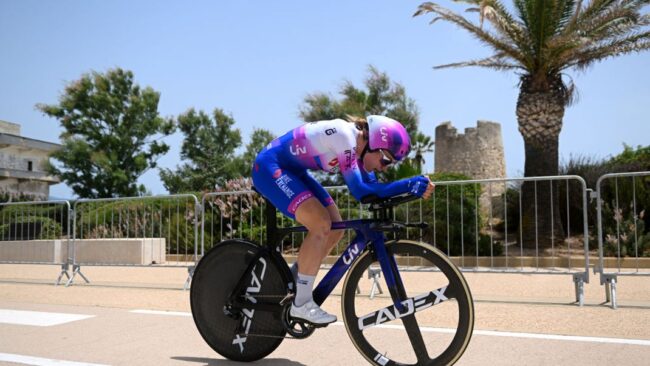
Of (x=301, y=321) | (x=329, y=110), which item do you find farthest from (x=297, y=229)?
(x=329, y=110)

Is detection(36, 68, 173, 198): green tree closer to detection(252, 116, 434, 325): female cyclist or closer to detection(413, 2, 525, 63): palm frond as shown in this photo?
detection(413, 2, 525, 63): palm frond

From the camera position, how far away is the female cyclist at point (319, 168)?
3.69 m

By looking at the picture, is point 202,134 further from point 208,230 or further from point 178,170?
point 208,230

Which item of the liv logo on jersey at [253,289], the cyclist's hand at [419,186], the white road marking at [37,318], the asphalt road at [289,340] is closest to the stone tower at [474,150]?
the asphalt road at [289,340]

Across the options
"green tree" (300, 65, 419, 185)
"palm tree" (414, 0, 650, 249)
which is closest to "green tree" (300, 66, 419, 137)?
"green tree" (300, 65, 419, 185)

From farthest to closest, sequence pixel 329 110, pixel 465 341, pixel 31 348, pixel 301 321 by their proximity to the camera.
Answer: pixel 329 110 → pixel 31 348 → pixel 301 321 → pixel 465 341

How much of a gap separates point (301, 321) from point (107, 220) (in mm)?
11596

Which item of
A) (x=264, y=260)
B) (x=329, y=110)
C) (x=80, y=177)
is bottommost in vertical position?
(x=264, y=260)

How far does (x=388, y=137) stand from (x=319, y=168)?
53cm

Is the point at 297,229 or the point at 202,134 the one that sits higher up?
the point at 202,134

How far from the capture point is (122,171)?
140 ft

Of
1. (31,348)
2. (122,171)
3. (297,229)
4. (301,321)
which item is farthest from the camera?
(122,171)

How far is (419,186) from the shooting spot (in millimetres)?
3473

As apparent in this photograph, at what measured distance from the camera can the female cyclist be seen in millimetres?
3689
